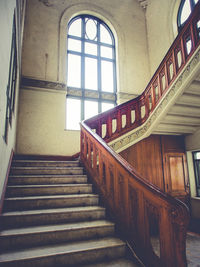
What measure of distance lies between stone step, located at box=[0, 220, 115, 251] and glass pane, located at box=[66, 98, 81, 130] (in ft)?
15.5

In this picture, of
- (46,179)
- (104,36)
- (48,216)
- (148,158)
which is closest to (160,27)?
(104,36)

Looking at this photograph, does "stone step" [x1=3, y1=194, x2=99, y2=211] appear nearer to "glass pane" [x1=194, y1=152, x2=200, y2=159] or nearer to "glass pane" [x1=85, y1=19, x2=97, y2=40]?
→ "glass pane" [x1=194, y1=152, x2=200, y2=159]

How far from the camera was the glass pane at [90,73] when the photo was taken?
784cm

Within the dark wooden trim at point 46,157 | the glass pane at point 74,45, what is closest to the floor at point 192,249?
the dark wooden trim at point 46,157

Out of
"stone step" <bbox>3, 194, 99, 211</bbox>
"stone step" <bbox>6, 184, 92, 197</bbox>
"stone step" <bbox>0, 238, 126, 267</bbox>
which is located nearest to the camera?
"stone step" <bbox>0, 238, 126, 267</bbox>

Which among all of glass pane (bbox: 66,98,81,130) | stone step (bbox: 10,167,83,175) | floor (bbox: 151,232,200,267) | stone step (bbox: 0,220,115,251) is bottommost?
floor (bbox: 151,232,200,267)

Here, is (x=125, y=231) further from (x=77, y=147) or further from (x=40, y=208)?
(x=77, y=147)

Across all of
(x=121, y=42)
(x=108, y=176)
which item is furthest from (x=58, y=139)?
(x=121, y=42)

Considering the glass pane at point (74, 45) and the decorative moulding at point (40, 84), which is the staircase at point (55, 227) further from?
the glass pane at point (74, 45)

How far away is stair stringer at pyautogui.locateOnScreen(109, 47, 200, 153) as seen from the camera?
3793 millimetres

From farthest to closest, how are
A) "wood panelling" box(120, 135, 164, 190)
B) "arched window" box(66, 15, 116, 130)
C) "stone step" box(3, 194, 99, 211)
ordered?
"arched window" box(66, 15, 116, 130), "wood panelling" box(120, 135, 164, 190), "stone step" box(3, 194, 99, 211)

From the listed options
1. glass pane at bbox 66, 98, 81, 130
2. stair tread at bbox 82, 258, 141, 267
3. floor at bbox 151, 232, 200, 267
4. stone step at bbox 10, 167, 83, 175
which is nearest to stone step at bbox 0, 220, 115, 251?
stair tread at bbox 82, 258, 141, 267

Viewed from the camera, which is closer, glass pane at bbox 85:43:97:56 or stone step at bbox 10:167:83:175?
stone step at bbox 10:167:83:175

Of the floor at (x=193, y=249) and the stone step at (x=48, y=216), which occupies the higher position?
the stone step at (x=48, y=216)
